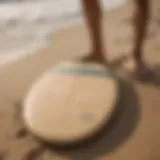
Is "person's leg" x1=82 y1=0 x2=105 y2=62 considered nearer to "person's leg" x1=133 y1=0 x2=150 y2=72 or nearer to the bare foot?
the bare foot

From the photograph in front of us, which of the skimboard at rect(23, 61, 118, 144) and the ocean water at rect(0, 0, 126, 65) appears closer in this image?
the skimboard at rect(23, 61, 118, 144)

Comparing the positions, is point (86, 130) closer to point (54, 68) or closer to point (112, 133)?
point (112, 133)

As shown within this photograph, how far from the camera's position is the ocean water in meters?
1.63

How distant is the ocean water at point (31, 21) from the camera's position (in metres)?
1.63

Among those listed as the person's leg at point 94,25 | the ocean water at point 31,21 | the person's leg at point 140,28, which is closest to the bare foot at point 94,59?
the person's leg at point 94,25

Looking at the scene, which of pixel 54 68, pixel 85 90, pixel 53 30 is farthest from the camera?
pixel 53 30

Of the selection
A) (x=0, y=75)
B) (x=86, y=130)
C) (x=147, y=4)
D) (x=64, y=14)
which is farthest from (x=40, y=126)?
(x=64, y=14)

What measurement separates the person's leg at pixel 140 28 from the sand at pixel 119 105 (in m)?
0.07

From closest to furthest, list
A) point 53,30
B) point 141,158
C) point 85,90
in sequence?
1. point 141,158
2. point 85,90
3. point 53,30

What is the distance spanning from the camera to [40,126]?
1221 mm

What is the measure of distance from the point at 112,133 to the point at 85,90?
0.18 meters

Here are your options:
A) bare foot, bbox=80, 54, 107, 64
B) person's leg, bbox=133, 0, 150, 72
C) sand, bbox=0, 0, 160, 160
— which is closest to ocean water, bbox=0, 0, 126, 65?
sand, bbox=0, 0, 160, 160

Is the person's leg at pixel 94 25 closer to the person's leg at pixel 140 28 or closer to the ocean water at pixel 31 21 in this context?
the person's leg at pixel 140 28

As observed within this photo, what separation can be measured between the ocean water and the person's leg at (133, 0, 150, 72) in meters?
0.42
